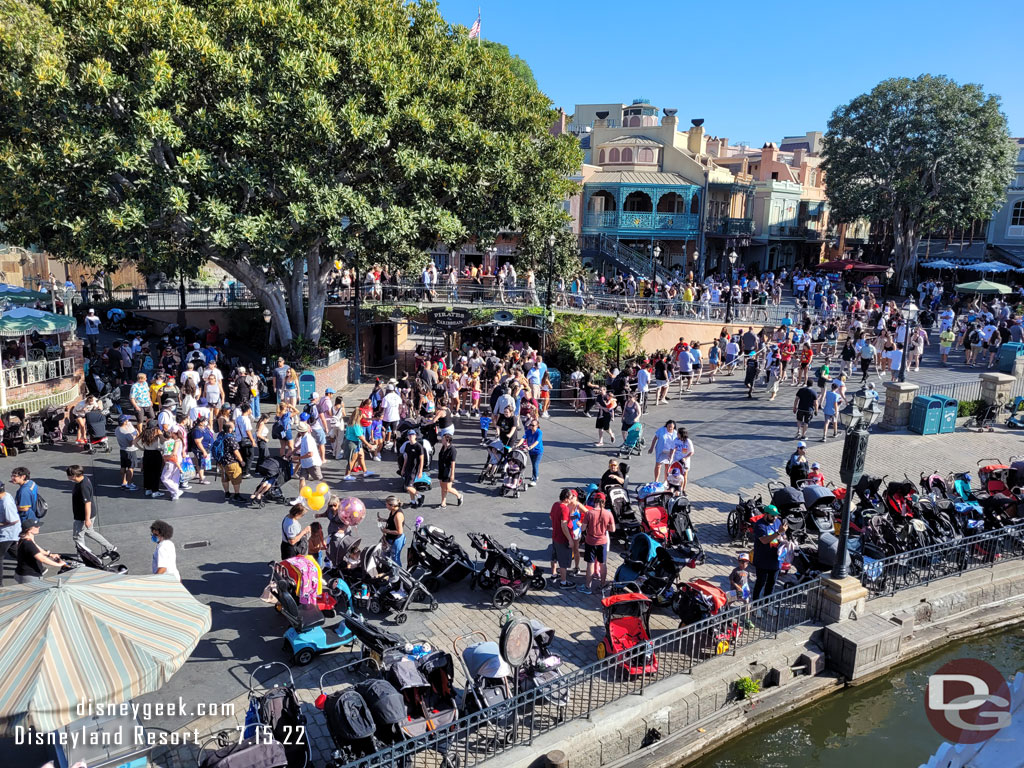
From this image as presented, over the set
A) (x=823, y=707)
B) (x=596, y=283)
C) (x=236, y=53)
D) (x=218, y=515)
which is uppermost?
(x=236, y=53)

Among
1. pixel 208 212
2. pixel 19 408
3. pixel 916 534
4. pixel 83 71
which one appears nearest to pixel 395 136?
pixel 208 212

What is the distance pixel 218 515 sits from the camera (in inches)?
492

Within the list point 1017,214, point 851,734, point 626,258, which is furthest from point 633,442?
point 1017,214

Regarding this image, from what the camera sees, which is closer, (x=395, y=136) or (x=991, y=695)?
(x=991, y=695)

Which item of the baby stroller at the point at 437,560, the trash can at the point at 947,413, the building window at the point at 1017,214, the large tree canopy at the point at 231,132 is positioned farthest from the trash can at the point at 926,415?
the building window at the point at 1017,214

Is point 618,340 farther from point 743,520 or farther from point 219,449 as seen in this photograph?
point 219,449

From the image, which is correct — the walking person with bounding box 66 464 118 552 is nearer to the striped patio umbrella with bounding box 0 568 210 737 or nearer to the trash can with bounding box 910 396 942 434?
the striped patio umbrella with bounding box 0 568 210 737

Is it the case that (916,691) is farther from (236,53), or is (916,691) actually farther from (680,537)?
(236,53)

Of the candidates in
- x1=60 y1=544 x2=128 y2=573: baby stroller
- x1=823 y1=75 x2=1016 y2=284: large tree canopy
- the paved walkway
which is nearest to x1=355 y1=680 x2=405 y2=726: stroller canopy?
the paved walkway

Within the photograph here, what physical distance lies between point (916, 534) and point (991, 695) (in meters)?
2.59

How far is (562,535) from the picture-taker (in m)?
10.5

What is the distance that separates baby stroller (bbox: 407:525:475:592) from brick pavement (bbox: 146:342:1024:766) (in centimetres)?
23

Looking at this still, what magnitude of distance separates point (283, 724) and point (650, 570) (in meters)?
5.03

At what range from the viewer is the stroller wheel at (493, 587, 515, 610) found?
984 cm
